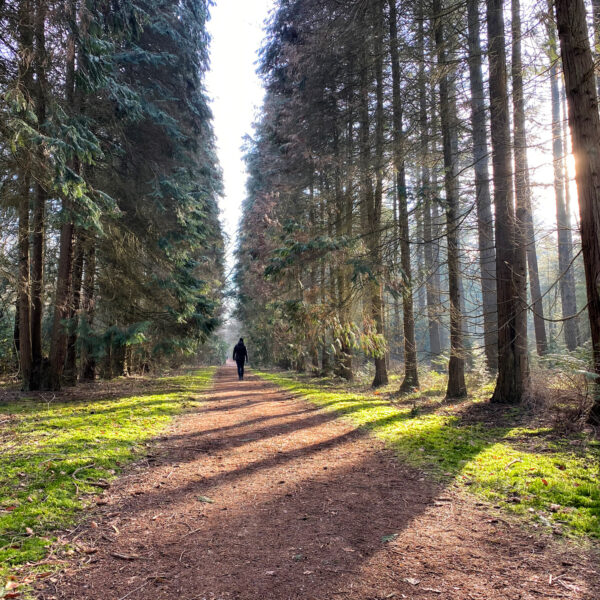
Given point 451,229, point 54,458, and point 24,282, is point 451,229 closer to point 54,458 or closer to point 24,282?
point 54,458

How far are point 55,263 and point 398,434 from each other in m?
11.6

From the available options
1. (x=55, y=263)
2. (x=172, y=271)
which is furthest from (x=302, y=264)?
(x=55, y=263)

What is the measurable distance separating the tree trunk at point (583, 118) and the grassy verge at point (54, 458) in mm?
6026

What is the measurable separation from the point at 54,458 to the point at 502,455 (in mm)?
5528

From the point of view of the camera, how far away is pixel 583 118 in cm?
451

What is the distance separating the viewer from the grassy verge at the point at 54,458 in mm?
3016

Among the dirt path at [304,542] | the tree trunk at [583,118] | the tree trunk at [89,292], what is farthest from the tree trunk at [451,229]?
the tree trunk at [89,292]

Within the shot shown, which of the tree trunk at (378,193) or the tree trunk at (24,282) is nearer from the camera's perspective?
the tree trunk at (24,282)

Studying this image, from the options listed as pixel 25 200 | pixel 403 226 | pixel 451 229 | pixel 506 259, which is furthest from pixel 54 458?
pixel 403 226

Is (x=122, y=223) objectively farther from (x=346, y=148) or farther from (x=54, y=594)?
(x=54, y=594)

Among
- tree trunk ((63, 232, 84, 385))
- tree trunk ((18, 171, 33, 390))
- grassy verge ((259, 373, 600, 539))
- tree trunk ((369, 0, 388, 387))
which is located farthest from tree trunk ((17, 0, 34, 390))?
grassy verge ((259, 373, 600, 539))

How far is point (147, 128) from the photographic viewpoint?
12375 millimetres

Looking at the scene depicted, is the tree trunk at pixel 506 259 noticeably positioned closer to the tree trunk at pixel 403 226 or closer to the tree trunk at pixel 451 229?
the tree trunk at pixel 451 229

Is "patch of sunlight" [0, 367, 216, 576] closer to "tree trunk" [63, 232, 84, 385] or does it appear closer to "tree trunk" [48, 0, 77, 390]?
"tree trunk" [48, 0, 77, 390]
